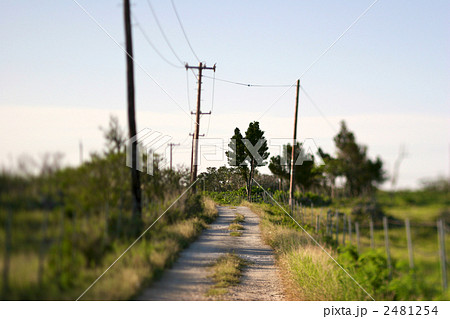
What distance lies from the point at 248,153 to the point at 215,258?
125 cm

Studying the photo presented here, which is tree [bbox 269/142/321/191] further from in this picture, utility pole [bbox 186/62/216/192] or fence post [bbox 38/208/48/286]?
fence post [bbox 38/208/48/286]

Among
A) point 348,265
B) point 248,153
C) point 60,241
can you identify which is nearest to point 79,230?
point 60,241

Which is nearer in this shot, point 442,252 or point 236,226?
point 442,252

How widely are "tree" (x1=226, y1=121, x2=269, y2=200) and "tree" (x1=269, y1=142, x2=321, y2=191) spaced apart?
195mm

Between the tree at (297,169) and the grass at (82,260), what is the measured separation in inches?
61.4

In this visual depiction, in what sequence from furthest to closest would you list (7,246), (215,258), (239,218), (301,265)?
(301,265), (239,218), (215,258), (7,246)

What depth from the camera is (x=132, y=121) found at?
236 centimetres

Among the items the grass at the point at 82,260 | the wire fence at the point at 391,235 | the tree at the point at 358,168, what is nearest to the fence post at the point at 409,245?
the wire fence at the point at 391,235

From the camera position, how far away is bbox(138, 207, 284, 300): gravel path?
287 cm

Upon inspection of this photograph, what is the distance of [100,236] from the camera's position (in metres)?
1.89

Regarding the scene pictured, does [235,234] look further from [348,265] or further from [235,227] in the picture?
[348,265]

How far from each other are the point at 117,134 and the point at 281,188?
8.21 feet

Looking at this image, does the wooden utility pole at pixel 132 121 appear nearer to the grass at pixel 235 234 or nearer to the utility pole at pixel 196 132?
the utility pole at pixel 196 132

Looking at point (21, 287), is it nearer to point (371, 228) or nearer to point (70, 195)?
point (70, 195)
